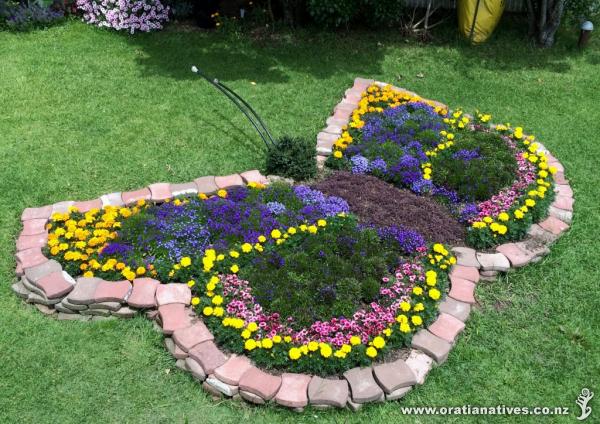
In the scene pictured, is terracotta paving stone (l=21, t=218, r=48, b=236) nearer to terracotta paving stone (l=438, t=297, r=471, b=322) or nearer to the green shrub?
the green shrub

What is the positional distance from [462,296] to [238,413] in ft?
6.52

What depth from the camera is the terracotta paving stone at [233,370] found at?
Answer: 3.60 m

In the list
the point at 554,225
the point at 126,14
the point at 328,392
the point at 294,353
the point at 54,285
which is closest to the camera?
the point at 328,392

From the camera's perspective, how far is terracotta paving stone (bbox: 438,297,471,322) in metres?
4.15

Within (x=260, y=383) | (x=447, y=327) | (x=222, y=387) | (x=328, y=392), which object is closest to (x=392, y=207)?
(x=447, y=327)

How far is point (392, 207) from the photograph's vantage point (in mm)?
5098

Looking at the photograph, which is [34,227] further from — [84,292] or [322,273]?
[322,273]

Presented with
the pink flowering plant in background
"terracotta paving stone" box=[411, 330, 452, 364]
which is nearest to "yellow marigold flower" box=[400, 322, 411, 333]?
"terracotta paving stone" box=[411, 330, 452, 364]

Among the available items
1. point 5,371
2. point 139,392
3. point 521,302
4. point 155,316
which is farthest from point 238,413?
point 521,302

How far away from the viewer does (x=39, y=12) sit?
9.02 meters

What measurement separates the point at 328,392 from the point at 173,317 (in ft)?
4.27

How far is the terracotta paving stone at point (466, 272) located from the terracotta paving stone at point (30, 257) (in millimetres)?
3477

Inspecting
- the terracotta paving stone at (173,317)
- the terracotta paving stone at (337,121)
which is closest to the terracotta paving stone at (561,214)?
the terracotta paving stone at (337,121)

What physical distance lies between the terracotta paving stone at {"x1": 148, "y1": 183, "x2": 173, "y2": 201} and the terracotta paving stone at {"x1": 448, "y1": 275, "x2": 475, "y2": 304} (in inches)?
110
